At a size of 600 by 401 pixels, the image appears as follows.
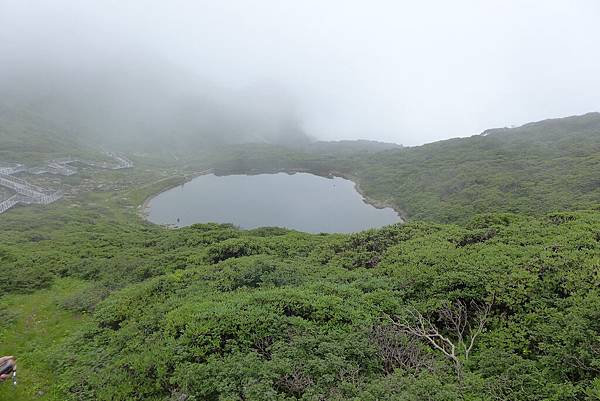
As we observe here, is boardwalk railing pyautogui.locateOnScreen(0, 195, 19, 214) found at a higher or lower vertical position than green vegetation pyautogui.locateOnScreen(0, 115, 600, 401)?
lower

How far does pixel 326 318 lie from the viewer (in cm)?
1449

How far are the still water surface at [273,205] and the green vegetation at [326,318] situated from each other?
53007mm

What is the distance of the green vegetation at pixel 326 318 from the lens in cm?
1109

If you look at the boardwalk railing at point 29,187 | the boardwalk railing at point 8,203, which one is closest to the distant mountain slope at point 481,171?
the boardwalk railing at point 29,187

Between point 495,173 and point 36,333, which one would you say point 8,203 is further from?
point 495,173

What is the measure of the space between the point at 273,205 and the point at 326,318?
3279 inches

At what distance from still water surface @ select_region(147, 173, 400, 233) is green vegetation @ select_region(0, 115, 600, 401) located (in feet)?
174

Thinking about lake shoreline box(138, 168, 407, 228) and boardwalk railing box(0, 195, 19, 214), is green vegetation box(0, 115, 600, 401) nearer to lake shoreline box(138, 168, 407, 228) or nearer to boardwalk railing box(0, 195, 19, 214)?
lake shoreline box(138, 168, 407, 228)

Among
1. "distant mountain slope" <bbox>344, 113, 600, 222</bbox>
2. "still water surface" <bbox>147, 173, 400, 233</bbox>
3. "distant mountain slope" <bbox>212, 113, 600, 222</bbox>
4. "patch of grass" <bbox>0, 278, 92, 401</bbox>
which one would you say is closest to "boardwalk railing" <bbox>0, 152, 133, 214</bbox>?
"still water surface" <bbox>147, 173, 400, 233</bbox>

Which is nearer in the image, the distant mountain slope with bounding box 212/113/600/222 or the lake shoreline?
the distant mountain slope with bounding box 212/113/600/222

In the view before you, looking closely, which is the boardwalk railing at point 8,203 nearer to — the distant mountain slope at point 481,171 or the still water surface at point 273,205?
the still water surface at point 273,205

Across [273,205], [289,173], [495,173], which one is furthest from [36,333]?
[289,173]

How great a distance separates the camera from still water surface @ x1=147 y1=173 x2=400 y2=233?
84000 millimetres

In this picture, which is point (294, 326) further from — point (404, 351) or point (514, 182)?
point (514, 182)
